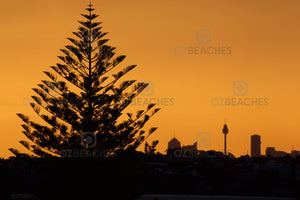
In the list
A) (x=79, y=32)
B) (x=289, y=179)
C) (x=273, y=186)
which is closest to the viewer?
(x=79, y=32)

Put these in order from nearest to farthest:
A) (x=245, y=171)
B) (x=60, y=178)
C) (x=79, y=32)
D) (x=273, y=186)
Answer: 1. (x=79, y=32)
2. (x=60, y=178)
3. (x=273, y=186)
4. (x=245, y=171)

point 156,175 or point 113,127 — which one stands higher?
point 113,127

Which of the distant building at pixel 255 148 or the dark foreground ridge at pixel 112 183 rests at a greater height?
the distant building at pixel 255 148

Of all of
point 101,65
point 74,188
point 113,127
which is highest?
point 101,65

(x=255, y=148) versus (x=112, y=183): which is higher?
(x=255, y=148)

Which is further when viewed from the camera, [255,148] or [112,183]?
[255,148]

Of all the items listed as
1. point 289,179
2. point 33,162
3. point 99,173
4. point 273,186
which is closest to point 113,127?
point 99,173

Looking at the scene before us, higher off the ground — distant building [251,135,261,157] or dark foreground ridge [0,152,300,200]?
distant building [251,135,261,157]

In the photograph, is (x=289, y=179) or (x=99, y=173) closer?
(x=99, y=173)

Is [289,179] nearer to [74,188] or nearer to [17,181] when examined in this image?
[74,188]

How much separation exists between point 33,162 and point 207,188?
9143 mm

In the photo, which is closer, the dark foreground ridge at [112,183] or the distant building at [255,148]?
the dark foreground ridge at [112,183]

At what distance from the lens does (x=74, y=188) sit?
31156mm

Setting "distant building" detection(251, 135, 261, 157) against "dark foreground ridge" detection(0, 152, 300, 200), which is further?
"distant building" detection(251, 135, 261, 157)
